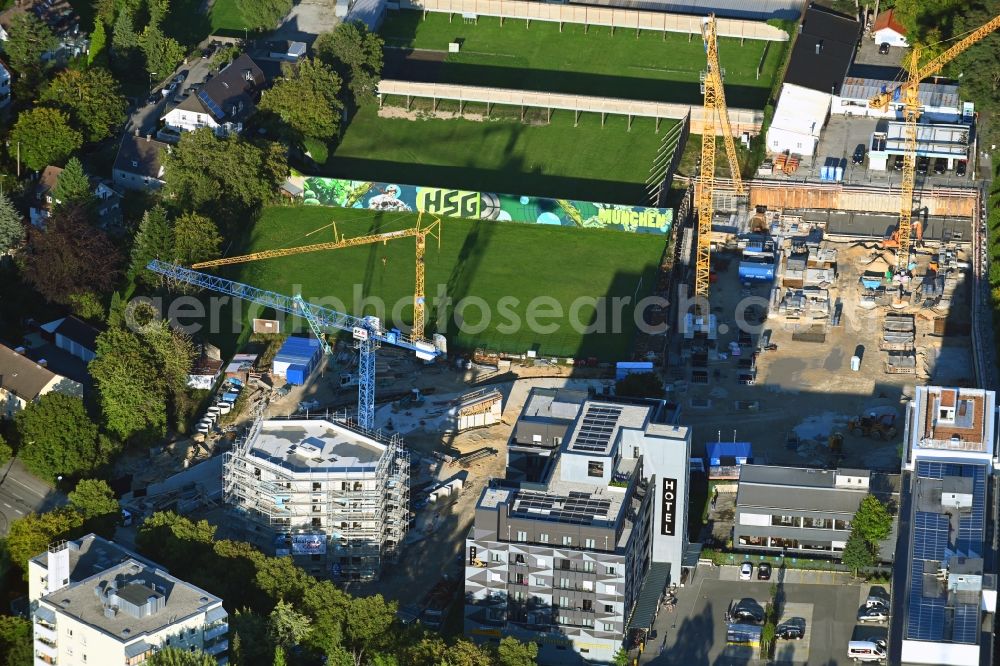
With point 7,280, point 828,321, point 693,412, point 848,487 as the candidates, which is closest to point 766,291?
point 828,321

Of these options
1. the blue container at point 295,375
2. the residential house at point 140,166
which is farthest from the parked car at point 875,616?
the residential house at point 140,166

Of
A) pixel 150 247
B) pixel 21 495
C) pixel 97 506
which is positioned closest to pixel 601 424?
pixel 97 506

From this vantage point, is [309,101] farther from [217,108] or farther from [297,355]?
[297,355]

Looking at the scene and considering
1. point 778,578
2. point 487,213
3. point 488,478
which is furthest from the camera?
point 487,213

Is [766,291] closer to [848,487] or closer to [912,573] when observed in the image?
[848,487]

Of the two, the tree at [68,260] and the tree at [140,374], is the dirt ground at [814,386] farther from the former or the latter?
the tree at [68,260]

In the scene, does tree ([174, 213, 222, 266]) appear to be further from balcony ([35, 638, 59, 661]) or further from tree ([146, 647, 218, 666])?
tree ([146, 647, 218, 666])
